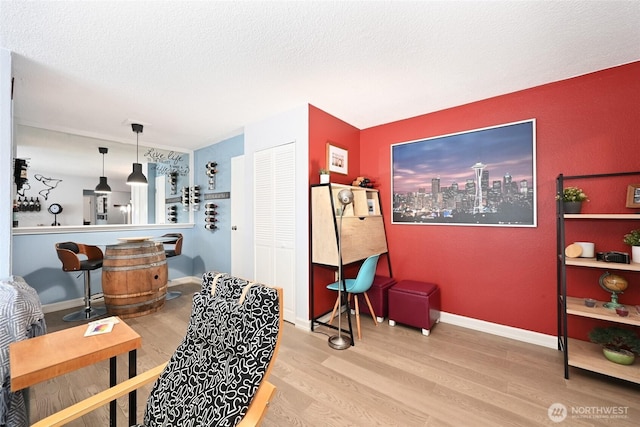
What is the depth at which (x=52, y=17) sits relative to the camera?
1672 millimetres

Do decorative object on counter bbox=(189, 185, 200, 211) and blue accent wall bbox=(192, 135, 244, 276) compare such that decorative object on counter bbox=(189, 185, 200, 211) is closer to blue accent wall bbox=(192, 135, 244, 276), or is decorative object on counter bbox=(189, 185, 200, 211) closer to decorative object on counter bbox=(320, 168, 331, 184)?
blue accent wall bbox=(192, 135, 244, 276)

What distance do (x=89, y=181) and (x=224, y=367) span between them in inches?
225

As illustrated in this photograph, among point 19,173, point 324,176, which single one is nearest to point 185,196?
point 19,173

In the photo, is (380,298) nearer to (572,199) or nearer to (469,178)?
(469,178)

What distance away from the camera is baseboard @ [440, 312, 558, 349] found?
2.54 metres

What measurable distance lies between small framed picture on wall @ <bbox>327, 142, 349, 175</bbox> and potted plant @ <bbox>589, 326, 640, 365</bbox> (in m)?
2.82

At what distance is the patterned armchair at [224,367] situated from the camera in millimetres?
1028

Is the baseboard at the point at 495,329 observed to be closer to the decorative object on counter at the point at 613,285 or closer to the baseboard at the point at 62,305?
the decorative object on counter at the point at 613,285

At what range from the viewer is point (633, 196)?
2.09 meters

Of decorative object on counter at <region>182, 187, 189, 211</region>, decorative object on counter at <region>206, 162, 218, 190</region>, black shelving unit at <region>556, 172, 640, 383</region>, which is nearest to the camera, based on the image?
black shelving unit at <region>556, 172, 640, 383</region>

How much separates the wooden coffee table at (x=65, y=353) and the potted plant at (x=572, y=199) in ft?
10.3

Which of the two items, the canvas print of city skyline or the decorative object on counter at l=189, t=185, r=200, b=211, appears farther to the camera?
the decorative object on counter at l=189, t=185, r=200, b=211

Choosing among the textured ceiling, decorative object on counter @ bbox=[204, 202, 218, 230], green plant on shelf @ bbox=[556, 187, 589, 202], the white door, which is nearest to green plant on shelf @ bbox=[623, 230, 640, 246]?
green plant on shelf @ bbox=[556, 187, 589, 202]

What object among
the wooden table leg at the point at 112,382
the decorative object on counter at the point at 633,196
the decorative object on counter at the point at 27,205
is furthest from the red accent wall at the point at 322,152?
the decorative object on counter at the point at 27,205
